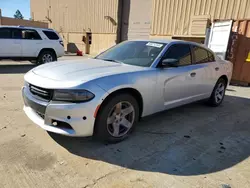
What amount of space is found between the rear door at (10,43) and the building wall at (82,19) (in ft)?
33.3

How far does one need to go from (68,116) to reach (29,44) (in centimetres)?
840

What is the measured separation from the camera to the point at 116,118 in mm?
3123

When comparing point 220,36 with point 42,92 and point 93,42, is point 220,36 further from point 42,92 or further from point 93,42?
point 93,42

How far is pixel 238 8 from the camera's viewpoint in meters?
8.95

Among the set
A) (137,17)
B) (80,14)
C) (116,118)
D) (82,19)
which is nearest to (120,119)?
(116,118)

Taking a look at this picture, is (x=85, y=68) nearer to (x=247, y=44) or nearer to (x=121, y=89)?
(x=121, y=89)

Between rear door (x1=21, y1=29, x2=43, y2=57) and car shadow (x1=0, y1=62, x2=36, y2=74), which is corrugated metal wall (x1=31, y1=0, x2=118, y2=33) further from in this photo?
car shadow (x1=0, y1=62, x2=36, y2=74)

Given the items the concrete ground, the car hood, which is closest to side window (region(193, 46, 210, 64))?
the concrete ground

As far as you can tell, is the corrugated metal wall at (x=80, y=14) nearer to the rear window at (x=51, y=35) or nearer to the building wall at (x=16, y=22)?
the building wall at (x=16, y=22)

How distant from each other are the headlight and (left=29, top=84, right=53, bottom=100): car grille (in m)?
0.11

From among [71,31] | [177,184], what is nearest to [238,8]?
[177,184]

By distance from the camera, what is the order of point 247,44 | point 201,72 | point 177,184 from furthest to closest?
point 247,44 → point 201,72 → point 177,184

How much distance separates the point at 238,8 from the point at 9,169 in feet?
32.7

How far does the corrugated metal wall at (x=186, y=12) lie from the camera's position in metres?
9.06
